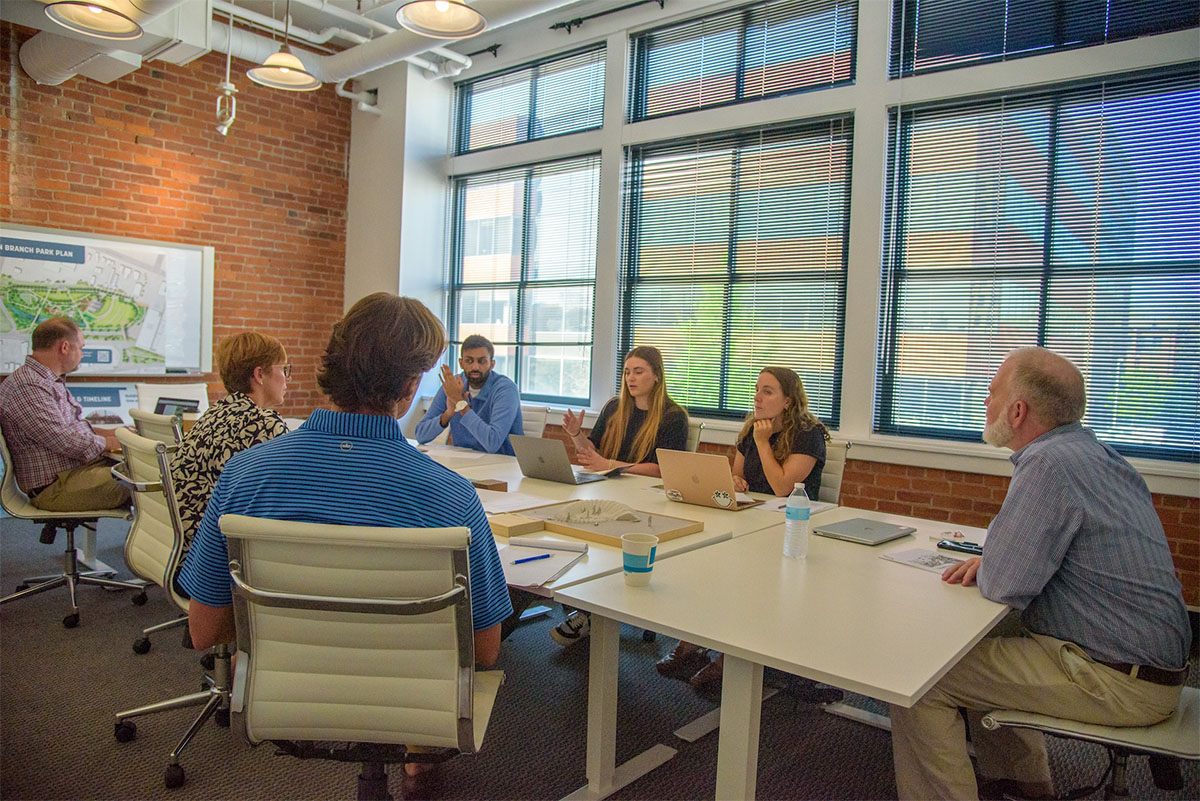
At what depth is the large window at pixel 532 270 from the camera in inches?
232

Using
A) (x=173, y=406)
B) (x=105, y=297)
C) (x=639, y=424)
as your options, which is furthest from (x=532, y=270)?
(x=105, y=297)

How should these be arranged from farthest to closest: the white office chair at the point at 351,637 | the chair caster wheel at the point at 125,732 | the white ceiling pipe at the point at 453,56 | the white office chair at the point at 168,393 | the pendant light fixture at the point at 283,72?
the white ceiling pipe at the point at 453,56, the white office chair at the point at 168,393, the pendant light fixture at the point at 283,72, the chair caster wheel at the point at 125,732, the white office chair at the point at 351,637

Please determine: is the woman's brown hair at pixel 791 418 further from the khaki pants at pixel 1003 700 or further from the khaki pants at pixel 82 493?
the khaki pants at pixel 82 493

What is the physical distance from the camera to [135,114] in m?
5.61

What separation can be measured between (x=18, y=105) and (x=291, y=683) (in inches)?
219

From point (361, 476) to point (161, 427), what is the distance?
1957mm

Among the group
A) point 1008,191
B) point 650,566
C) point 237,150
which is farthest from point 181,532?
point 237,150

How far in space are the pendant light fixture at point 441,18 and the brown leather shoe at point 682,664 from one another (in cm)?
268

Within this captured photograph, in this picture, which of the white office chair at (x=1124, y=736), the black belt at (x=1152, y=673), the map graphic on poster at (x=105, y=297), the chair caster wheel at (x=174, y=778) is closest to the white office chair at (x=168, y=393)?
the map graphic on poster at (x=105, y=297)

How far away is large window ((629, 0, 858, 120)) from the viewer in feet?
15.4

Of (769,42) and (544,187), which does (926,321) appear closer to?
(769,42)

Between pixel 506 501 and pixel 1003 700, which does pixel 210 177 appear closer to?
pixel 506 501

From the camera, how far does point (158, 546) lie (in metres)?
2.46

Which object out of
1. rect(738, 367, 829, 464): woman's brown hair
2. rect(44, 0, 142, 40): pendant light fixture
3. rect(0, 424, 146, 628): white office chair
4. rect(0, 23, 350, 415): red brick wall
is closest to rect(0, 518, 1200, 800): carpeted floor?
rect(0, 424, 146, 628): white office chair
